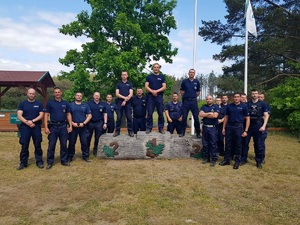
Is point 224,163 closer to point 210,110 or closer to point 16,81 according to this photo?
point 210,110

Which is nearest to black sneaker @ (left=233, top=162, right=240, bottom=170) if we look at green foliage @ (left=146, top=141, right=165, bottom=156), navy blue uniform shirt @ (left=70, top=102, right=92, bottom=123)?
green foliage @ (left=146, top=141, right=165, bottom=156)

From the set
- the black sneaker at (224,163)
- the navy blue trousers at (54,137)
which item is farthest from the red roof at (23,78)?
the black sneaker at (224,163)

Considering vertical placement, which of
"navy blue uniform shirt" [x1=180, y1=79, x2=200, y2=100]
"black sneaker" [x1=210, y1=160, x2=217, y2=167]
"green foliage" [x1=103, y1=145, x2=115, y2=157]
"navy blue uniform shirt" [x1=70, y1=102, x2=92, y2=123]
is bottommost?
"black sneaker" [x1=210, y1=160, x2=217, y2=167]

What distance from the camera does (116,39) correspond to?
17391 millimetres

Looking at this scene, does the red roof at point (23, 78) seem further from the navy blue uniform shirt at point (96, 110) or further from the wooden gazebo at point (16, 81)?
the navy blue uniform shirt at point (96, 110)

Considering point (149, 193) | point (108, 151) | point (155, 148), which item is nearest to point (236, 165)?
point (155, 148)

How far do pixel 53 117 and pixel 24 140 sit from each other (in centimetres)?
94

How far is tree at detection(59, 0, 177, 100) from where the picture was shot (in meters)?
15.6

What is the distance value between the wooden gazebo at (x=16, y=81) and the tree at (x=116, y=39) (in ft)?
4.89

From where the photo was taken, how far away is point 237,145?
705 cm

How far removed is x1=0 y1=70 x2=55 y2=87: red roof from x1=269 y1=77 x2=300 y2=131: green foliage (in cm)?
1449

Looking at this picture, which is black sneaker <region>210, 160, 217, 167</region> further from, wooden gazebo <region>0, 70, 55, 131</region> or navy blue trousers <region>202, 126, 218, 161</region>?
wooden gazebo <region>0, 70, 55, 131</region>

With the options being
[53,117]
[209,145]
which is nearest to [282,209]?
[209,145]

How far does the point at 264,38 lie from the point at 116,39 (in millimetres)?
11726
